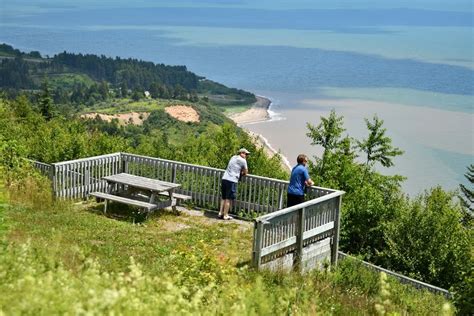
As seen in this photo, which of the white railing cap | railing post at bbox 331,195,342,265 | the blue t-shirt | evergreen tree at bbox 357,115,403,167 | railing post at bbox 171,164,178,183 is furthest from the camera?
evergreen tree at bbox 357,115,403,167

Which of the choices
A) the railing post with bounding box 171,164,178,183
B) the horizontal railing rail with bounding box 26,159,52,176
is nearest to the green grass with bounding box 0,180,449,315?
the railing post with bounding box 171,164,178,183

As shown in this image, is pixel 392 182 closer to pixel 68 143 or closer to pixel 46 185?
pixel 68 143

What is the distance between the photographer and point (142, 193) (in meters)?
15.6

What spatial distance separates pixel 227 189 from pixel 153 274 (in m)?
6.48

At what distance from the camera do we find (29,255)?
22.2 ft

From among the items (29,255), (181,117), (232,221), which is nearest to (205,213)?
(232,221)

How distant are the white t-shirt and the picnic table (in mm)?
1213

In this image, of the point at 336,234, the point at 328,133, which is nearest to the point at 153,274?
the point at 336,234

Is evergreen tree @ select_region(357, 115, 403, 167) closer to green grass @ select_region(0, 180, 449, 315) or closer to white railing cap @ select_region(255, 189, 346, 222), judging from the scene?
green grass @ select_region(0, 180, 449, 315)

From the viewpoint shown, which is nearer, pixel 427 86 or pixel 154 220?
pixel 154 220

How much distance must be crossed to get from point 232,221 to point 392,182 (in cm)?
3163

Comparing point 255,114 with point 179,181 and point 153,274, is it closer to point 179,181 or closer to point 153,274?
point 179,181

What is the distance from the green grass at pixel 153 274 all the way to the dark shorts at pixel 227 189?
628mm

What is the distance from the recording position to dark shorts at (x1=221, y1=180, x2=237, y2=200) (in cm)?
1479
